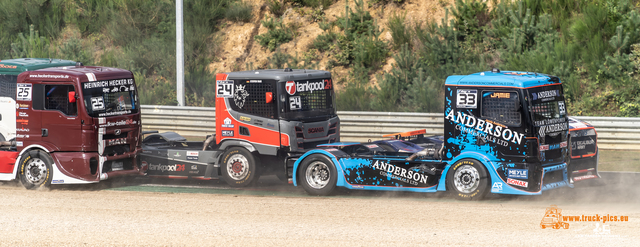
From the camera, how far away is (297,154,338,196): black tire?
1199 cm

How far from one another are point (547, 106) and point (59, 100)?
8702 mm

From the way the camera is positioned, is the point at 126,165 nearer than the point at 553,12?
Yes

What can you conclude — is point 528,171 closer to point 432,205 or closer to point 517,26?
point 432,205

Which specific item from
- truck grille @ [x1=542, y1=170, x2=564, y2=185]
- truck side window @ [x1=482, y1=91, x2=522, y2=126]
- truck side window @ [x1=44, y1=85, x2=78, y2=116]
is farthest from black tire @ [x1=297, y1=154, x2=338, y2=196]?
truck side window @ [x1=44, y1=85, x2=78, y2=116]

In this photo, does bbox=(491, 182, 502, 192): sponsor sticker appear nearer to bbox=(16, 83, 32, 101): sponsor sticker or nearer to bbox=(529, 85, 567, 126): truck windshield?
bbox=(529, 85, 567, 126): truck windshield

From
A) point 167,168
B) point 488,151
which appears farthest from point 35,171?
point 488,151

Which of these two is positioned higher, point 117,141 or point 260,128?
point 260,128

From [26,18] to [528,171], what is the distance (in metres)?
25.9

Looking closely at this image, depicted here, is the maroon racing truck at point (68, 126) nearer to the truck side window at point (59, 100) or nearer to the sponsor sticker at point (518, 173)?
the truck side window at point (59, 100)

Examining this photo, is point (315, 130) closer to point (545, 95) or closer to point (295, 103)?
point (295, 103)

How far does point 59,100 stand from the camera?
12.6 meters

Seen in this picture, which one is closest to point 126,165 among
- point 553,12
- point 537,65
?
point 537,65

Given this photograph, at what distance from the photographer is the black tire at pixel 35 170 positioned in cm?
1275

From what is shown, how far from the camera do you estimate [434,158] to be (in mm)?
11570
